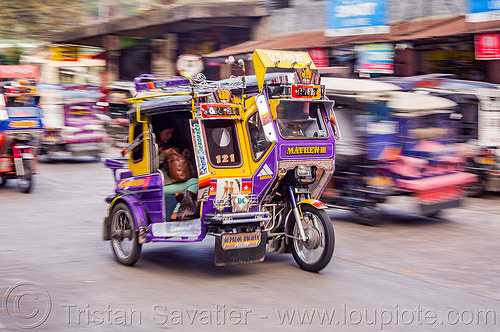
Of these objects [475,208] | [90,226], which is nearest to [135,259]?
[90,226]

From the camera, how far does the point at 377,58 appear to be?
19141 mm

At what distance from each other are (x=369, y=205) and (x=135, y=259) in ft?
14.6

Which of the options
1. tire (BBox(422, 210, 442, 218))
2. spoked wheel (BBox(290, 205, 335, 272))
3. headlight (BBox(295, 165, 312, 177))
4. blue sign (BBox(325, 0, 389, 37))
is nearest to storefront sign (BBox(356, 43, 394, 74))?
blue sign (BBox(325, 0, 389, 37))

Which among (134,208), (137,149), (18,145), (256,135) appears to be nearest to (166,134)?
(137,149)

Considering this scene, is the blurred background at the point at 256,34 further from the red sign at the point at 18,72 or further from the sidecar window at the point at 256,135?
the red sign at the point at 18,72

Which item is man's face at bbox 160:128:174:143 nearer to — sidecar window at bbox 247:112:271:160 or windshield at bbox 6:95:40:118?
sidecar window at bbox 247:112:271:160

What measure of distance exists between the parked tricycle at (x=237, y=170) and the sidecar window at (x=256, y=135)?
0.5 inches

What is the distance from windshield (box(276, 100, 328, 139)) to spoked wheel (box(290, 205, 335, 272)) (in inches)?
34.1

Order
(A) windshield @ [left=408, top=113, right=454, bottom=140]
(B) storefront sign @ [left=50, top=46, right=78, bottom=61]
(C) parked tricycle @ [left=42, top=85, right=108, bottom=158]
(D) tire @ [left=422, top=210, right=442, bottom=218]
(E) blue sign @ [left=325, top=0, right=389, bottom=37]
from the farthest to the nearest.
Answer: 1. (B) storefront sign @ [left=50, top=46, right=78, bottom=61]
2. (E) blue sign @ [left=325, top=0, right=389, bottom=37]
3. (C) parked tricycle @ [left=42, top=85, right=108, bottom=158]
4. (D) tire @ [left=422, top=210, right=442, bottom=218]
5. (A) windshield @ [left=408, top=113, right=454, bottom=140]

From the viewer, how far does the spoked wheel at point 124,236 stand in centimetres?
758

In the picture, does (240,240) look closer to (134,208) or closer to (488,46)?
(134,208)

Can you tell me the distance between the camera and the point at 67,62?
2866 centimetres

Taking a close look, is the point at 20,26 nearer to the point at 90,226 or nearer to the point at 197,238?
the point at 90,226

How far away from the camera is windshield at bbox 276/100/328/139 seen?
25.0 feet
